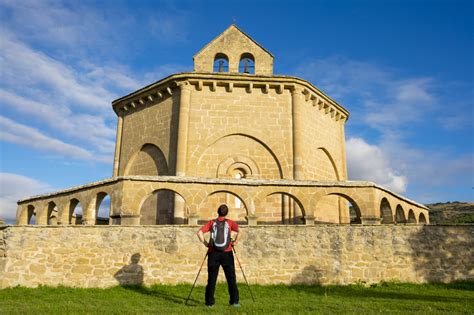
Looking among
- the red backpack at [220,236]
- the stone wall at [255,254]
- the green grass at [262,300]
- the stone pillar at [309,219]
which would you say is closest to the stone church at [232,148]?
the stone pillar at [309,219]

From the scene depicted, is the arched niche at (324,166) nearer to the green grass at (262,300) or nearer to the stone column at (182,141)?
the stone column at (182,141)

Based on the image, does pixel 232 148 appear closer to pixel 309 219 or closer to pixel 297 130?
pixel 297 130

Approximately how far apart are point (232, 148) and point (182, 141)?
2072 millimetres

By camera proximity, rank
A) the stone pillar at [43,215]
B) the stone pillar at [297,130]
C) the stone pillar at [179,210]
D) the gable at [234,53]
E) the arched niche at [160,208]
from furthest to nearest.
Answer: the gable at [234,53], the stone pillar at [297,130], the stone pillar at [43,215], the arched niche at [160,208], the stone pillar at [179,210]

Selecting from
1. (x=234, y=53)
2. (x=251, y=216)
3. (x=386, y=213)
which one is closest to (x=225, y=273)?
(x=251, y=216)

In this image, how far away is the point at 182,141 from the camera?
49.8 ft

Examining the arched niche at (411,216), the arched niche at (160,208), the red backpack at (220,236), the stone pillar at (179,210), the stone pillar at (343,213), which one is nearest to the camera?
the red backpack at (220,236)

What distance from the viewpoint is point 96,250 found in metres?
9.77

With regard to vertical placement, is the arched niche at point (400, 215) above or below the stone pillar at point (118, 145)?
below

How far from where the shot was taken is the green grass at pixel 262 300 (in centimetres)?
617

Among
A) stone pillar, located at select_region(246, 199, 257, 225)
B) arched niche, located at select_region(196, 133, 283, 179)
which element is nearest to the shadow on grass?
stone pillar, located at select_region(246, 199, 257, 225)

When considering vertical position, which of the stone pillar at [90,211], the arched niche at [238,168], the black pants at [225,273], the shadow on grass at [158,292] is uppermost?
the arched niche at [238,168]

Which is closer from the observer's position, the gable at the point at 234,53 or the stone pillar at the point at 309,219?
the stone pillar at the point at 309,219

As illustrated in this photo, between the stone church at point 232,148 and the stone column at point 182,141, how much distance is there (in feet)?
0.13
